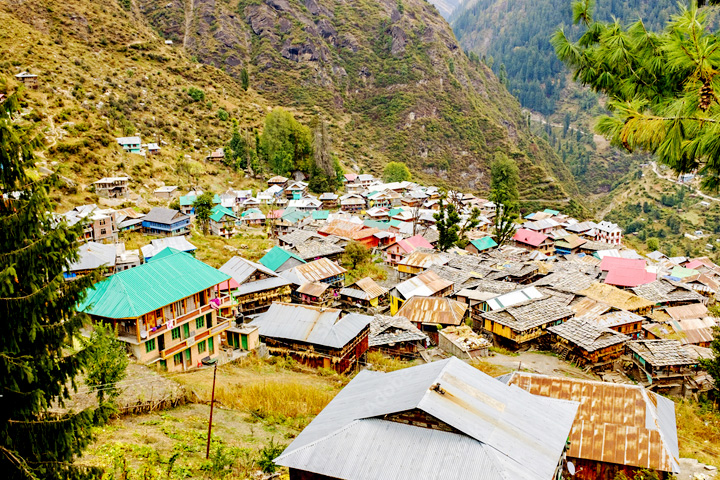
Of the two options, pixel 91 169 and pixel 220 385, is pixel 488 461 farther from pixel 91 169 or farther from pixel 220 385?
pixel 91 169

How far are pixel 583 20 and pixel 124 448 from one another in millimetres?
14062

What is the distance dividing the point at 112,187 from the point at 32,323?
171ft

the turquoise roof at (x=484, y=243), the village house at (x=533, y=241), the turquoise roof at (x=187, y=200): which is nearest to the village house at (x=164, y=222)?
the turquoise roof at (x=187, y=200)

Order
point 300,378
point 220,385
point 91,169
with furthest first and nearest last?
point 91,169, point 300,378, point 220,385

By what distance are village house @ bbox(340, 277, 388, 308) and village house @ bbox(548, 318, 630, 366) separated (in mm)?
14117

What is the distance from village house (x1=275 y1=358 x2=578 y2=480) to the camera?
841 cm

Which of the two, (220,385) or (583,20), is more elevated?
(583,20)

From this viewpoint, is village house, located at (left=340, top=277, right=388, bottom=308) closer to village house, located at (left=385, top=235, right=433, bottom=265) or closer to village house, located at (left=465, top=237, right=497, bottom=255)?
village house, located at (left=385, top=235, right=433, bottom=265)

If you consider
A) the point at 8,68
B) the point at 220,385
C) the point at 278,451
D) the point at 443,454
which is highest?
the point at 8,68

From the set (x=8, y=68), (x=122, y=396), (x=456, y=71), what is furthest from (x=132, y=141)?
(x=456, y=71)

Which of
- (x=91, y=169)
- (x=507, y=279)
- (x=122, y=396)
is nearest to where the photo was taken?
(x=122, y=396)

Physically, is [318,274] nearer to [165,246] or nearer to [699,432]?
[165,246]

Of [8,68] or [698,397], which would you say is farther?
[8,68]

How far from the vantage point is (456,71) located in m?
153
